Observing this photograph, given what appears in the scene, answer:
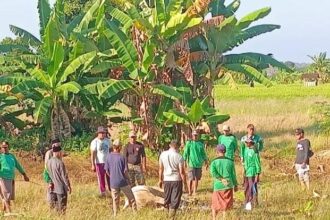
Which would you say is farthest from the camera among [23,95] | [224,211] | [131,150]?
[23,95]

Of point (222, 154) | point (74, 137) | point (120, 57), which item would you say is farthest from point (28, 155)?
point (222, 154)

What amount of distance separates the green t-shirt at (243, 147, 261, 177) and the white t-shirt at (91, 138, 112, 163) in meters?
2.75

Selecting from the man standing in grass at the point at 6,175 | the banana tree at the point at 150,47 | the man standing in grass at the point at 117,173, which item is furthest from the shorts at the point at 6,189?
the banana tree at the point at 150,47

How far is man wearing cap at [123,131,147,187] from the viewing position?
1258 cm

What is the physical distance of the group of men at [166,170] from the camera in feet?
33.2

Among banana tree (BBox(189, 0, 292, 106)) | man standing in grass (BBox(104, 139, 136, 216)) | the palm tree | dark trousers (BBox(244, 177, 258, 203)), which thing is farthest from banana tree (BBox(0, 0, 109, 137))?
the palm tree

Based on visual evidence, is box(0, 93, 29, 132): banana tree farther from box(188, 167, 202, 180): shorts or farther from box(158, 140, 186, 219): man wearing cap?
box(158, 140, 186, 219): man wearing cap

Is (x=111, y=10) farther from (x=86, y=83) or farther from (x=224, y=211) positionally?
(x=224, y=211)

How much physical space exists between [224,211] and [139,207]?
2.09 meters

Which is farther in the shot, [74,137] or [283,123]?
[283,123]

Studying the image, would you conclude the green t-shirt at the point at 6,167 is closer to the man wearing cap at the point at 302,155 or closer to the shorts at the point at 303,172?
the man wearing cap at the point at 302,155

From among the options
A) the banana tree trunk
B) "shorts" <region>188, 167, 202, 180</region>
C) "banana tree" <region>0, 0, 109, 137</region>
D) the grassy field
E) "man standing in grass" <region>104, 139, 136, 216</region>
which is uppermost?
"banana tree" <region>0, 0, 109, 137</region>

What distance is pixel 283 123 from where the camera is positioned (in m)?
26.1

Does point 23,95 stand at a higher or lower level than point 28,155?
higher
